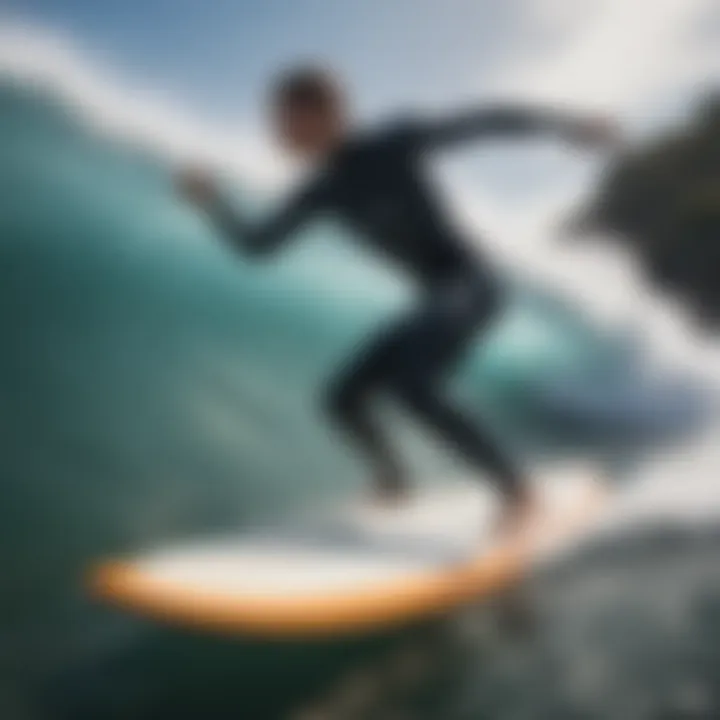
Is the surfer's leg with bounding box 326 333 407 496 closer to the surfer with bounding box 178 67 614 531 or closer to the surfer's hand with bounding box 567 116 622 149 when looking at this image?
the surfer with bounding box 178 67 614 531

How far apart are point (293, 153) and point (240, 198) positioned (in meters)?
0.07

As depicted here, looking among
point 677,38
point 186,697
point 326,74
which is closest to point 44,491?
point 186,697

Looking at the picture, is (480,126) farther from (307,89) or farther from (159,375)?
(159,375)

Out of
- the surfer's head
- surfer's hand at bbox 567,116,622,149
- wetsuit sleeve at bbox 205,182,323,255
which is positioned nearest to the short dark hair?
the surfer's head

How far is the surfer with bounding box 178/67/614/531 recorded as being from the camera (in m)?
1.09

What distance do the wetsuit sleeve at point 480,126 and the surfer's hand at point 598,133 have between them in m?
0.03

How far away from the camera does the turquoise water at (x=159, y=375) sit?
1.04 meters

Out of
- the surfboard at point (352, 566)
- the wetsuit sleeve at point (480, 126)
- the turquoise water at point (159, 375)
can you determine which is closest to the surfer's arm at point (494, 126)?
the wetsuit sleeve at point (480, 126)

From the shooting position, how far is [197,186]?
43.4 inches

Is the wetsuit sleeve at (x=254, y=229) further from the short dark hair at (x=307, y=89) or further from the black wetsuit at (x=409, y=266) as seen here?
the short dark hair at (x=307, y=89)

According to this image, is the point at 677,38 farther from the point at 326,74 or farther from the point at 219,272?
the point at 219,272

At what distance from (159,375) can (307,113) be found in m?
0.28

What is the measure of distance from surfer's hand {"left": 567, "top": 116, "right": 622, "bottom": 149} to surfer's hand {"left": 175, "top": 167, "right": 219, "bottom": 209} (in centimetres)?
35

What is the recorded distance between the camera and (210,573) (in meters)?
1.03
